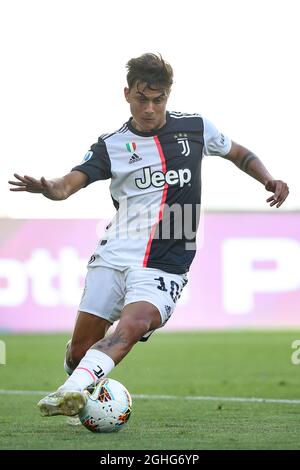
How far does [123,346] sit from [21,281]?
1575 cm

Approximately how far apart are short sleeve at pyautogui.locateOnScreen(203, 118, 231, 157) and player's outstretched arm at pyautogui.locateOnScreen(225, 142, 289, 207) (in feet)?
0.23

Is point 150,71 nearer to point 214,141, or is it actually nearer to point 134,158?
point 134,158

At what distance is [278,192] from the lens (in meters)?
7.59

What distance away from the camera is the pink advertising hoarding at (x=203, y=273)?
894 inches

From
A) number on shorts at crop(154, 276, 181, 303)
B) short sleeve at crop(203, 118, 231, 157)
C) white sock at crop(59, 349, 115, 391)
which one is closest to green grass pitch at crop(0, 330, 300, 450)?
white sock at crop(59, 349, 115, 391)

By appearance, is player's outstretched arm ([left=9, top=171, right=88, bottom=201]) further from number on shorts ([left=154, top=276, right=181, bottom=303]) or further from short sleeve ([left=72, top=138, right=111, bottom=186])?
number on shorts ([left=154, top=276, right=181, bottom=303])

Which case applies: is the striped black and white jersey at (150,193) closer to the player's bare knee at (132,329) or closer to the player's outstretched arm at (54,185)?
the player's outstretched arm at (54,185)

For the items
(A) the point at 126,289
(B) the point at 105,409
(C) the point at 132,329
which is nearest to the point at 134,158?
(A) the point at 126,289

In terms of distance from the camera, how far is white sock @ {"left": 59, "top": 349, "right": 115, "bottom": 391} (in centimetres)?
679

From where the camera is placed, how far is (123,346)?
280 inches

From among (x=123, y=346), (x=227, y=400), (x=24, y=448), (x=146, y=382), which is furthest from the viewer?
(x=146, y=382)

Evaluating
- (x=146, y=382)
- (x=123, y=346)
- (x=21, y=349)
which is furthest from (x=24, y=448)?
(x=21, y=349)

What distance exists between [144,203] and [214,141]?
787 mm

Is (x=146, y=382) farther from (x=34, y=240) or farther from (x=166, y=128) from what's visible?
(x=34, y=240)
